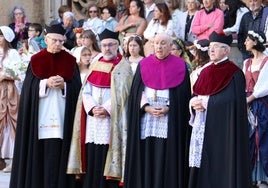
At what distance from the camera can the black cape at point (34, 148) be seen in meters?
9.75

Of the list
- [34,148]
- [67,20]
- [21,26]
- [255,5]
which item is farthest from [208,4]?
[34,148]

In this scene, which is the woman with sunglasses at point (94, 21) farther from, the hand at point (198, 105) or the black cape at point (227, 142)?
the black cape at point (227, 142)

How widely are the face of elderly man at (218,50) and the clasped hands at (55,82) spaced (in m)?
1.75

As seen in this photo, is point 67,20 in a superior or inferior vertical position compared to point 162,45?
superior

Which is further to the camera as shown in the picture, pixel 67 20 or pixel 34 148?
pixel 67 20

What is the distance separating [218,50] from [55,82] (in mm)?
1869

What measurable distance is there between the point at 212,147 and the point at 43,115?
2.02 m

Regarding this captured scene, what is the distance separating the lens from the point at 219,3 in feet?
43.6

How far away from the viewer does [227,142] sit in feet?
29.0

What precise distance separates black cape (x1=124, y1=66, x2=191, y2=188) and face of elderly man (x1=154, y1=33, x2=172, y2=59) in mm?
297

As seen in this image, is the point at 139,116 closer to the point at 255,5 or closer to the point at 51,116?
the point at 51,116

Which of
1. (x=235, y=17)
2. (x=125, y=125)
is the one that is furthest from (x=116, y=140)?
(x=235, y=17)

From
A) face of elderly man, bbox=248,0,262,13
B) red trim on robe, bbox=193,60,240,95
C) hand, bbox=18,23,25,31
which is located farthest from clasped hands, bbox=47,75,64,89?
hand, bbox=18,23,25,31

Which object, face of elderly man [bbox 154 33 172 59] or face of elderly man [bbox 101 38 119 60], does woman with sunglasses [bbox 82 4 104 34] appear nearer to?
face of elderly man [bbox 101 38 119 60]
